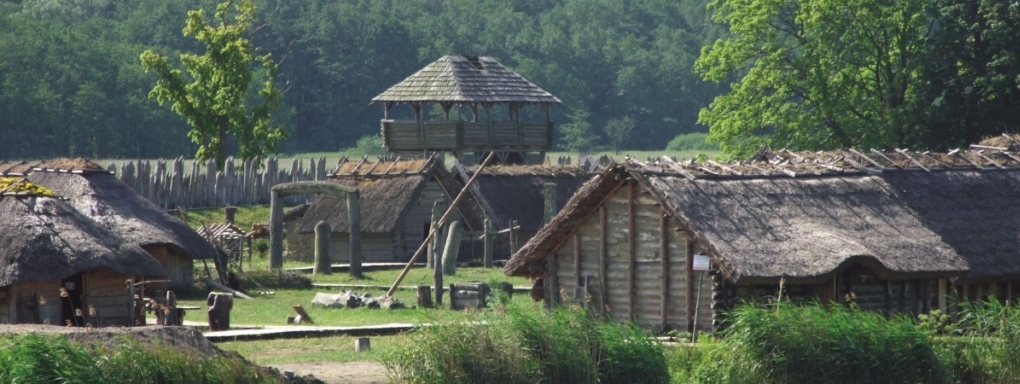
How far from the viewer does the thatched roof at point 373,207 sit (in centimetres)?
4731

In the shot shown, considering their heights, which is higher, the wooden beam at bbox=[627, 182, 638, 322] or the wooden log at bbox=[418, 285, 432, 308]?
the wooden beam at bbox=[627, 182, 638, 322]

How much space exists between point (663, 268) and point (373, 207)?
19539 millimetres

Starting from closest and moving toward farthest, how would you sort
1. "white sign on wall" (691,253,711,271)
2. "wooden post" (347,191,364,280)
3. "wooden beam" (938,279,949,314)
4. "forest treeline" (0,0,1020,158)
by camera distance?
1. "white sign on wall" (691,253,711,271)
2. "wooden beam" (938,279,949,314)
3. "wooden post" (347,191,364,280)
4. "forest treeline" (0,0,1020,158)

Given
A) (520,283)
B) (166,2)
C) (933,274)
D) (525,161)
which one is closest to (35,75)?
(166,2)

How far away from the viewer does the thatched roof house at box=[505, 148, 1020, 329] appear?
2895 cm

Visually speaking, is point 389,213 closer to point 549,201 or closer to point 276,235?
point 549,201

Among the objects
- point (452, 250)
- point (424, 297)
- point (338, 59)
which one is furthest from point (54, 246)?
A: point (338, 59)

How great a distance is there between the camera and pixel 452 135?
2203 inches

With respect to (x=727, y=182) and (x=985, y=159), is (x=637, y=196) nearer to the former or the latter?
(x=727, y=182)

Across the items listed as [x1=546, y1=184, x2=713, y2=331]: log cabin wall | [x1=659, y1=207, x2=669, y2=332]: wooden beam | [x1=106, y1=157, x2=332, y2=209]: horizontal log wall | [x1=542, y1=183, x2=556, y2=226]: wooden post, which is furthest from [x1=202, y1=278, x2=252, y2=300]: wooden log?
[x1=106, y1=157, x2=332, y2=209]: horizontal log wall

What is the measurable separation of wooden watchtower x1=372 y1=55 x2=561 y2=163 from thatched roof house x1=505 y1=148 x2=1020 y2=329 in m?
23.7

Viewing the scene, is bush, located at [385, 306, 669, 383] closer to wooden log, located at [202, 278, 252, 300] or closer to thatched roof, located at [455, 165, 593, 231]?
wooden log, located at [202, 278, 252, 300]

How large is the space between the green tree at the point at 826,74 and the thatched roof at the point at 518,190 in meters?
4.45

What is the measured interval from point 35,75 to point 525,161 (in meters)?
31.4
